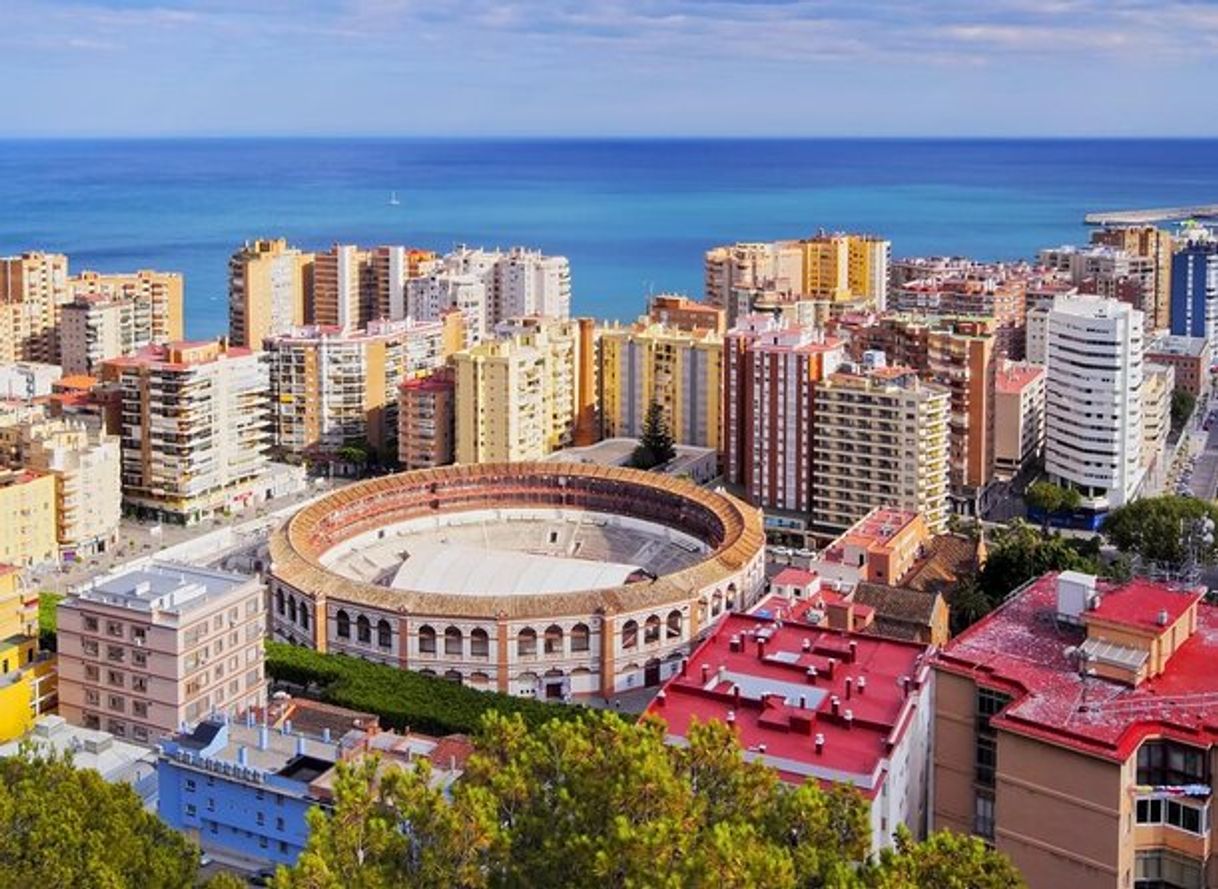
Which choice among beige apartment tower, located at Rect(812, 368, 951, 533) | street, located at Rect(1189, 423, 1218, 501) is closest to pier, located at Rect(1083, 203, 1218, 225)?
street, located at Rect(1189, 423, 1218, 501)

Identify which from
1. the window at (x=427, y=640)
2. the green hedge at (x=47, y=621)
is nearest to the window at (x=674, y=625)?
the window at (x=427, y=640)

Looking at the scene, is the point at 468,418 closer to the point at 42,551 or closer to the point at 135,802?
the point at 42,551

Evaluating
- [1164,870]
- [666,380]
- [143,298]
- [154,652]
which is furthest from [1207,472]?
[143,298]

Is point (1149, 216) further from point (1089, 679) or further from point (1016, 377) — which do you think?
point (1089, 679)

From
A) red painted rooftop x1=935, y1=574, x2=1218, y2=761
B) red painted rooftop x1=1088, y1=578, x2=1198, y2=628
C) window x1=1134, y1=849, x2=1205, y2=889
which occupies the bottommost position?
window x1=1134, y1=849, x2=1205, y2=889

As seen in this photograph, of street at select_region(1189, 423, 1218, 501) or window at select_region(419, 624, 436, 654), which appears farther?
street at select_region(1189, 423, 1218, 501)

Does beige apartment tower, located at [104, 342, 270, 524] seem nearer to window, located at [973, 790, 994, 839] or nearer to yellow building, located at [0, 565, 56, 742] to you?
yellow building, located at [0, 565, 56, 742]
